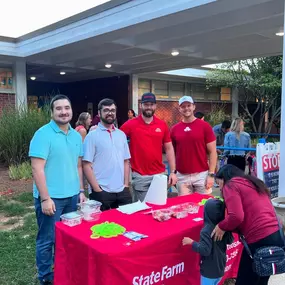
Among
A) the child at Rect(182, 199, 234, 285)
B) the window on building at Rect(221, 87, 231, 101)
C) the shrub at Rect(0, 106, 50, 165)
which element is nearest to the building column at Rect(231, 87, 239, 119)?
the window on building at Rect(221, 87, 231, 101)

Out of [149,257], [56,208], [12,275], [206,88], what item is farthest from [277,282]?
[206,88]

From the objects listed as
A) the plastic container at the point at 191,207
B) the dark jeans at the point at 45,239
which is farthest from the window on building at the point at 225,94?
the dark jeans at the point at 45,239

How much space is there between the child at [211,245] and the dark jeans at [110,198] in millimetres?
1043

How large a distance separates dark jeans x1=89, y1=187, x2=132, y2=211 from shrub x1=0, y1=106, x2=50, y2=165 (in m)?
6.36

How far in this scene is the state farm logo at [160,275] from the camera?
7.37 feet

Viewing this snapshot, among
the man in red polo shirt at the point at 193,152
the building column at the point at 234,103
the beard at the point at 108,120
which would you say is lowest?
the man in red polo shirt at the point at 193,152

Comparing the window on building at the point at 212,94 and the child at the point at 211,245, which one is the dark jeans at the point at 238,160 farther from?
the window on building at the point at 212,94

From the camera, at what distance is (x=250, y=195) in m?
2.27

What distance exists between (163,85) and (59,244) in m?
14.4

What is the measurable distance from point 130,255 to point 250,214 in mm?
851

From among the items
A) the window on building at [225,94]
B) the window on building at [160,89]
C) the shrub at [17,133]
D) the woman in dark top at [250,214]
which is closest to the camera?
the woman in dark top at [250,214]

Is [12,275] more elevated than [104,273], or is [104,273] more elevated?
[104,273]

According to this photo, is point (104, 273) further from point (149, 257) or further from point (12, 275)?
point (12, 275)

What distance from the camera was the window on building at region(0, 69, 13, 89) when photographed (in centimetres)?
1191
